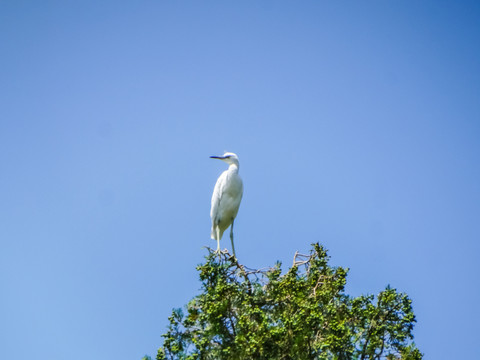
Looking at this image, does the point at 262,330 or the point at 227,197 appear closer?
the point at 262,330

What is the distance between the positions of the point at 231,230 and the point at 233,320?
3.78m

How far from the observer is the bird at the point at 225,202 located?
36.7 feet

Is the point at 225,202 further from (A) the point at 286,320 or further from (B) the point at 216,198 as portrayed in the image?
(A) the point at 286,320

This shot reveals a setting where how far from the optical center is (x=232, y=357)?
23.1ft

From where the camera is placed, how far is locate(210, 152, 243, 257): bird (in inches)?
440

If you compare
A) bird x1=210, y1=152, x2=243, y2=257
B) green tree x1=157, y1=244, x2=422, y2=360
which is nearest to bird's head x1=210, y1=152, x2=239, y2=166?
bird x1=210, y1=152, x2=243, y2=257

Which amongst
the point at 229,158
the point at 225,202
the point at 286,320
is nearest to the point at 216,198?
the point at 225,202

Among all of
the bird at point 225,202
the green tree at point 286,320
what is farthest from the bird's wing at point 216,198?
the green tree at point 286,320

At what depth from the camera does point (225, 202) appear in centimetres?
1116

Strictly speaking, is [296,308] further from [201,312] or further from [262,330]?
[201,312]

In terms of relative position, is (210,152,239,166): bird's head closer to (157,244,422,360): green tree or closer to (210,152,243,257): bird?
(210,152,243,257): bird

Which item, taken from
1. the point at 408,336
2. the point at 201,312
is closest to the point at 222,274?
the point at 201,312

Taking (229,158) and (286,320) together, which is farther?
(229,158)

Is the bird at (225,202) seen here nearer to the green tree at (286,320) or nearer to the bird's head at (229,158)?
the bird's head at (229,158)
